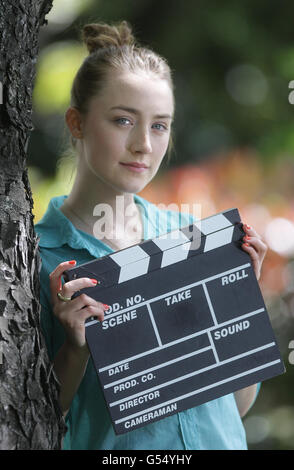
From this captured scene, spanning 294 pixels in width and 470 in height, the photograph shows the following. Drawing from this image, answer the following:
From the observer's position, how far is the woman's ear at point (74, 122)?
1791mm

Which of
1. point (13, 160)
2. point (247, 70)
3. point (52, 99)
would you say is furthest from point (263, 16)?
point (13, 160)

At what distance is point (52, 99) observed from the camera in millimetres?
4094

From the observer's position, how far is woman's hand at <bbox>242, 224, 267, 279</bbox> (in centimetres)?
159

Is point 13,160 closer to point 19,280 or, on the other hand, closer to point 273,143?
point 19,280

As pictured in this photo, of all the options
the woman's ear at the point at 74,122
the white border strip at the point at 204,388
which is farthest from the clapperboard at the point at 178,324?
the woman's ear at the point at 74,122

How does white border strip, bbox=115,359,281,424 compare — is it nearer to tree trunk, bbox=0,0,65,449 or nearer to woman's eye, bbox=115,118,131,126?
tree trunk, bbox=0,0,65,449

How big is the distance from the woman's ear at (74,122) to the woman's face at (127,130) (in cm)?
7

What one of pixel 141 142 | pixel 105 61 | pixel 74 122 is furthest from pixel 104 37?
pixel 141 142

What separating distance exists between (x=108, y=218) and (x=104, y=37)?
492mm

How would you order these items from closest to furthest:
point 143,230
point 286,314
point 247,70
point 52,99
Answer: point 143,230 < point 286,314 < point 52,99 < point 247,70

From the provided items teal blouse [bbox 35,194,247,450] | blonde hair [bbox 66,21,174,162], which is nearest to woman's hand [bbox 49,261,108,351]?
teal blouse [bbox 35,194,247,450]

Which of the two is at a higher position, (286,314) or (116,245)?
(116,245)

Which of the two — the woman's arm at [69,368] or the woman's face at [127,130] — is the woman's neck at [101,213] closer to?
the woman's face at [127,130]

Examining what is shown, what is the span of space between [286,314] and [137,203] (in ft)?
7.09
